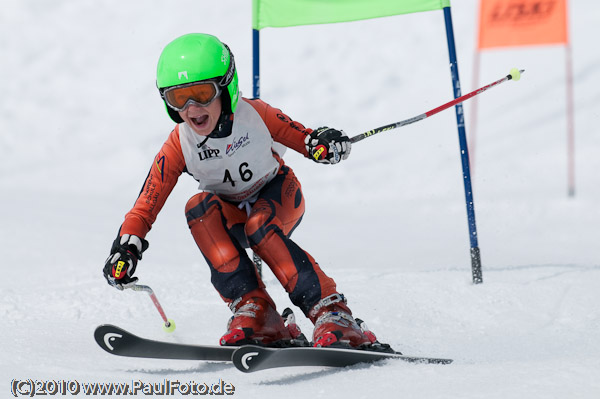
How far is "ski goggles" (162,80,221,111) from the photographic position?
132 inches

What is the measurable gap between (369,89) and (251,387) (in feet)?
37.8

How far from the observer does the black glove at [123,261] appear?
3.33 metres

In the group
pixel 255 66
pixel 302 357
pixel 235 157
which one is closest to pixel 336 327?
pixel 302 357

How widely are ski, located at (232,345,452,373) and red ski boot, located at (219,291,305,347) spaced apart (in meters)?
0.42

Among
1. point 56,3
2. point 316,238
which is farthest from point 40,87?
point 316,238

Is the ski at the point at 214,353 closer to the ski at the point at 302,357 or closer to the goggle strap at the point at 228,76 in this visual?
the ski at the point at 302,357

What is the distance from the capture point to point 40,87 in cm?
Result: 1480

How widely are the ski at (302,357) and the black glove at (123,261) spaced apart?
0.75 m

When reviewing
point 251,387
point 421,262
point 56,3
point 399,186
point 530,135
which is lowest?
point 251,387

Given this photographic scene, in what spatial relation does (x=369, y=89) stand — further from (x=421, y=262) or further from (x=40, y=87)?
(x=421, y=262)

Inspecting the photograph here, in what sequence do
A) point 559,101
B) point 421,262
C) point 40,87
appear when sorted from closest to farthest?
point 421,262
point 559,101
point 40,87

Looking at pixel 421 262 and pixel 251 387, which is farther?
pixel 421 262

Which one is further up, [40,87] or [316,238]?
[40,87]

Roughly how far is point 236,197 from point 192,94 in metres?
0.65
